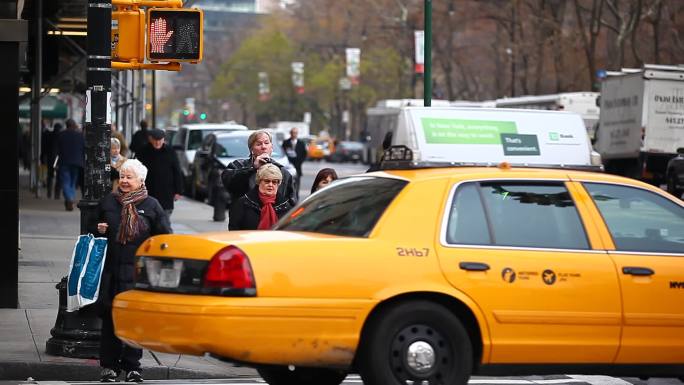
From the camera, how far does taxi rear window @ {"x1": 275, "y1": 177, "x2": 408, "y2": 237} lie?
833cm

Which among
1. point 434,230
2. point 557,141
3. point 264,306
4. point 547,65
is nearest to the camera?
point 264,306

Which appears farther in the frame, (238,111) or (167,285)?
(238,111)

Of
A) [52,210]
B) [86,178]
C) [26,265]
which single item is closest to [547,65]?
[52,210]

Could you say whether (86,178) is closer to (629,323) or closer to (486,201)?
(486,201)

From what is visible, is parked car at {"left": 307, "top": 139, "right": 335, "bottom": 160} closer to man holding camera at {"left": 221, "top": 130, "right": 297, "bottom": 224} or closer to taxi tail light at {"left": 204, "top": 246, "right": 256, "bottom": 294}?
man holding camera at {"left": 221, "top": 130, "right": 297, "bottom": 224}

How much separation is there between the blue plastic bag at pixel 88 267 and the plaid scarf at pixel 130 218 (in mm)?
252

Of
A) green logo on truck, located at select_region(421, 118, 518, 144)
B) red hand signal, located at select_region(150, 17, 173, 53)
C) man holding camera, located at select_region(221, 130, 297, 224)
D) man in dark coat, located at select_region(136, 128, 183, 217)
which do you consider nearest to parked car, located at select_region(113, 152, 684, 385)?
man holding camera, located at select_region(221, 130, 297, 224)

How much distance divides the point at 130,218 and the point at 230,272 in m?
2.27

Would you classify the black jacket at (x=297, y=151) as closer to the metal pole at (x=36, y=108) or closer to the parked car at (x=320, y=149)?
the metal pole at (x=36, y=108)

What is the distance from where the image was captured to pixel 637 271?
27.9ft

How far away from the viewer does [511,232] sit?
27.6 ft

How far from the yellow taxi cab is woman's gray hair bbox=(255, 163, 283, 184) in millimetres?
1831

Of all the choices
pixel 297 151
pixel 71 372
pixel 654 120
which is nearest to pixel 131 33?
pixel 71 372

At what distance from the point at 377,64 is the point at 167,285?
263 feet
